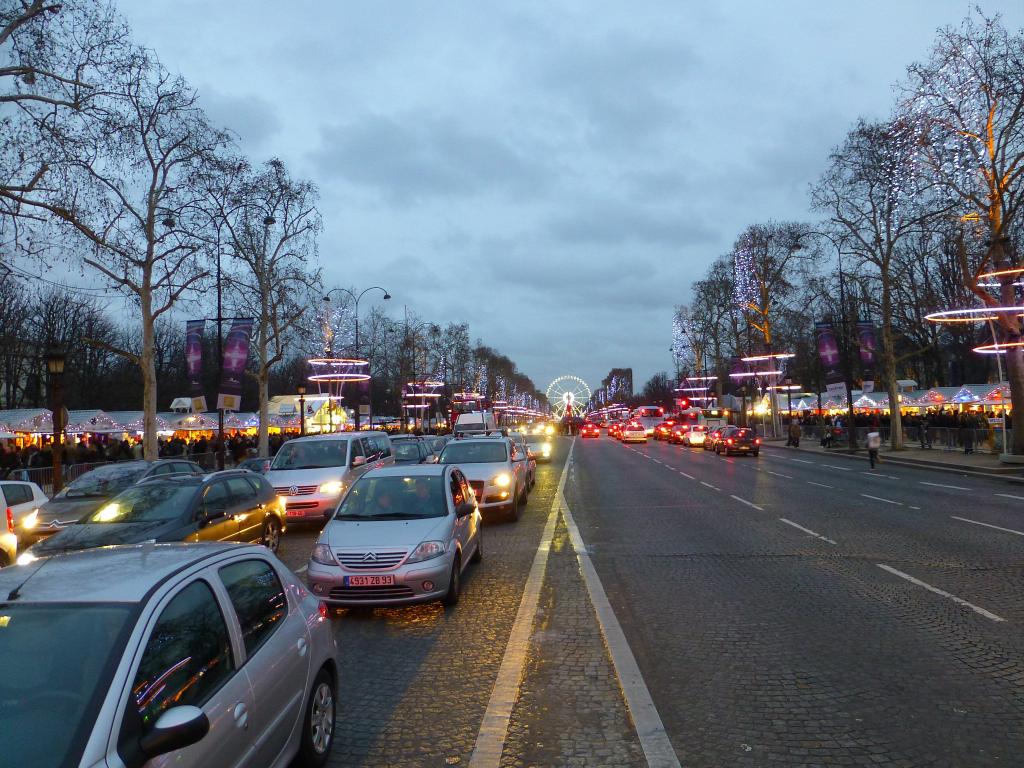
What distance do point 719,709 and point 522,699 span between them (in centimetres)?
139

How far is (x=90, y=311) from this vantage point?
59.2 m

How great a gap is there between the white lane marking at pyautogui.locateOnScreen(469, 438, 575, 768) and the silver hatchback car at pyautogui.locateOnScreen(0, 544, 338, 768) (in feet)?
3.21

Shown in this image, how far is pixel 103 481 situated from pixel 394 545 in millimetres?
9295

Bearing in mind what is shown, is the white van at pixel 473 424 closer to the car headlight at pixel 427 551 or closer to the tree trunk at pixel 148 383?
the tree trunk at pixel 148 383

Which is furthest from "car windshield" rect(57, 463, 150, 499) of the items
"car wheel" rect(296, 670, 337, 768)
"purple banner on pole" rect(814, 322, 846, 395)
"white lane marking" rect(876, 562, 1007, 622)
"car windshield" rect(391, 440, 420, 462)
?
"purple banner on pole" rect(814, 322, 846, 395)

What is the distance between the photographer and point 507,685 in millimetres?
5730

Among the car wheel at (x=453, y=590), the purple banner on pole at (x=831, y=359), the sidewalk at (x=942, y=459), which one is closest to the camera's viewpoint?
the car wheel at (x=453, y=590)

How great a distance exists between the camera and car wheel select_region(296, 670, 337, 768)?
4.14 metres

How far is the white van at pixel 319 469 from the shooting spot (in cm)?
1518

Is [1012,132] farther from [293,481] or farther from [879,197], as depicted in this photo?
[293,481]

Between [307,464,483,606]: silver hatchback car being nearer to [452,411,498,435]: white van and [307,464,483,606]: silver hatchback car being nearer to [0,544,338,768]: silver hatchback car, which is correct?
[0,544,338,768]: silver hatchback car

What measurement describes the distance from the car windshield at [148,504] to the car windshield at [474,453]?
6.74 metres

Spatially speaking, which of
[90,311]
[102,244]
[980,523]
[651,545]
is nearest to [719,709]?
[651,545]

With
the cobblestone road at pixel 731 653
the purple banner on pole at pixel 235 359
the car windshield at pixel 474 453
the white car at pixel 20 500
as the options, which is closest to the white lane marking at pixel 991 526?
the cobblestone road at pixel 731 653
